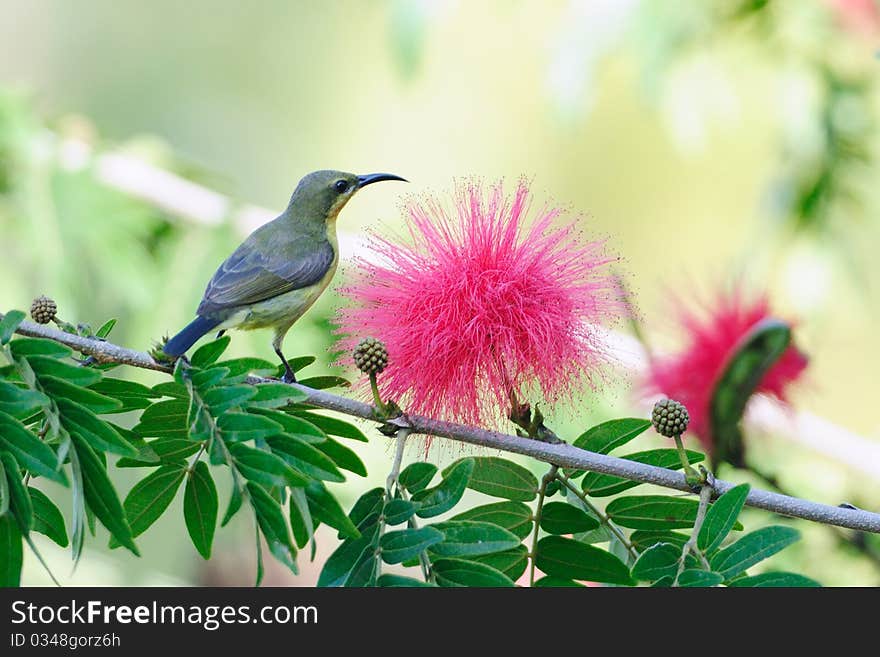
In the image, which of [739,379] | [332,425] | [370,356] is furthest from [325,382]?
[739,379]

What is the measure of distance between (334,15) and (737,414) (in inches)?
367

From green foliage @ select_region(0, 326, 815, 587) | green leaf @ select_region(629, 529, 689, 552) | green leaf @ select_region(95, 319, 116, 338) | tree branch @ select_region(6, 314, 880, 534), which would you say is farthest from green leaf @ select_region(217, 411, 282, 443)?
green leaf @ select_region(629, 529, 689, 552)

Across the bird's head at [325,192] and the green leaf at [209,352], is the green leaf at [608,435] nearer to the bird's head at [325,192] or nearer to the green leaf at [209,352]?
the green leaf at [209,352]

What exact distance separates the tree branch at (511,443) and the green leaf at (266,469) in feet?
0.56

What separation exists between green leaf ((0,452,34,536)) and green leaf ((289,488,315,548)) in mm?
367

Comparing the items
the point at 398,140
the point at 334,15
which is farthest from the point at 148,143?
the point at 334,15

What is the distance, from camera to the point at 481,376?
75.7 inches

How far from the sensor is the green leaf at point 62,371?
62.7 inches

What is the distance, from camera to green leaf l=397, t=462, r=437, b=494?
177 cm

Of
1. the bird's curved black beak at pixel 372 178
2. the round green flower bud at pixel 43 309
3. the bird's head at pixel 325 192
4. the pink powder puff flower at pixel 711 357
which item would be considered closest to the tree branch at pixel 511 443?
the round green flower bud at pixel 43 309

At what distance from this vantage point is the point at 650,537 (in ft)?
6.31

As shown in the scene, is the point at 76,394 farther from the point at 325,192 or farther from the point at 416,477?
the point at 325,192

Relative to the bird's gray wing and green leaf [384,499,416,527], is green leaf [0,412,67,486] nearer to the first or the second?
green leaf [384,499,416,527]
